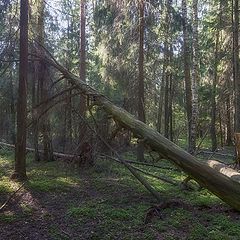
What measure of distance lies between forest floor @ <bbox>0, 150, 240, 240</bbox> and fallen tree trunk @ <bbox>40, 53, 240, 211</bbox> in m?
0.54

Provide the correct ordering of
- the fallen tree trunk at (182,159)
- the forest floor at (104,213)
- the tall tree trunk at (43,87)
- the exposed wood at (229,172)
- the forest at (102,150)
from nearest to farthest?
the forest floor at (104,213) → the forest at (102,150) → the fallen tree trunk at (182,159) → the exposed wood at (229,172) → the tall tree trunk at (43,87)

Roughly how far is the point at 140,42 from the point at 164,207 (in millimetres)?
8367

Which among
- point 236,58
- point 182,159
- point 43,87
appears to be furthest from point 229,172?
point 236,58

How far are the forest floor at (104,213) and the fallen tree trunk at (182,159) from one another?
54 centimetres

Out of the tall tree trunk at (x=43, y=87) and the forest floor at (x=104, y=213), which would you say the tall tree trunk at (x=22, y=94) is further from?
the forest floor at (x=104, y=213)

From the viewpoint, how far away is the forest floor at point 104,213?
20.0 ft

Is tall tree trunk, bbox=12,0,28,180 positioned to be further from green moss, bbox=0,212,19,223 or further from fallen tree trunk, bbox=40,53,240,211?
green moss, bbox=0,212,19,223

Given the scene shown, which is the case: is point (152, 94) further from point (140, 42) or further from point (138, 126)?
point (138, 126)

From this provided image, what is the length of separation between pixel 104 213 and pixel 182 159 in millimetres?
2023

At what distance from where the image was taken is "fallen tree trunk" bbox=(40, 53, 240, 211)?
674 centimetres

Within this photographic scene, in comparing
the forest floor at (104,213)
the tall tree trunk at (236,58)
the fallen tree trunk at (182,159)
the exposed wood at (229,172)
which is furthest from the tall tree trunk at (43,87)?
the tall tree trunk at (236,58)

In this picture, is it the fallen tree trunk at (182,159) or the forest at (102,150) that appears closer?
the forest at (102,150)

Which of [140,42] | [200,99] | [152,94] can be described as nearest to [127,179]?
[140,42]

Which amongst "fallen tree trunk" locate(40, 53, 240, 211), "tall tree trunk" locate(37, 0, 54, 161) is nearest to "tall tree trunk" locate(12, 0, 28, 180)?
"tall tree trunk" locate(37, 0, 54, 161)
